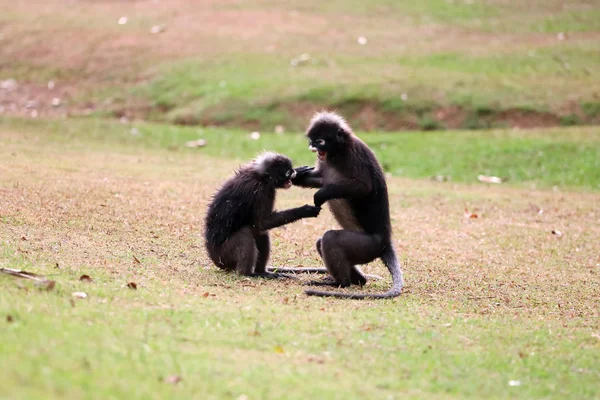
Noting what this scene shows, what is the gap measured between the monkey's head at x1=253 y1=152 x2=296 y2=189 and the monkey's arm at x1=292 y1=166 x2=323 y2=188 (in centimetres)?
38

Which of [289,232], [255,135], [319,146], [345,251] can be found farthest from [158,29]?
[345,251]

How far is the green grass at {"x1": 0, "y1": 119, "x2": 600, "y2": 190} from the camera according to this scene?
68.3 feet

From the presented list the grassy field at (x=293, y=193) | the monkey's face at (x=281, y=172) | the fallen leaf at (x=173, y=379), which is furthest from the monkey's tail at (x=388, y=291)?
the fallen leaf at (x=173, y=379)

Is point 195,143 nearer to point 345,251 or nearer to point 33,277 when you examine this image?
point 345,251

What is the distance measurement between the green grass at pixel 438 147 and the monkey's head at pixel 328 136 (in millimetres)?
10845

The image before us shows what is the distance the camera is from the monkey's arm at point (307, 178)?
10.5m

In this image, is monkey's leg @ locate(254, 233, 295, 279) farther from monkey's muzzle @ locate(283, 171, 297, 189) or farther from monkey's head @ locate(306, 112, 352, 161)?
monkey's head @ locate(306, 112, 352, 161)

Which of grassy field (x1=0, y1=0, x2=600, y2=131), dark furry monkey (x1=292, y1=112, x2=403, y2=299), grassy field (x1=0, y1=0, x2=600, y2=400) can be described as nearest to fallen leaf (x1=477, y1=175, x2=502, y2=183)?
grassy field (x1=0, y1=0, x2=600, y2=400)

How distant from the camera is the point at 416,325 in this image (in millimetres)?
8250

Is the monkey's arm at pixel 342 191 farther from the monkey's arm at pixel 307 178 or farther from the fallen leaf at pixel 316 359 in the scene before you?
the fallen leaf at pixel 316 359

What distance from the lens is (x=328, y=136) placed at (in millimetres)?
9961

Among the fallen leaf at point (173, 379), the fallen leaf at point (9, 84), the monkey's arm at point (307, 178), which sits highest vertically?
the monkey's arm at point (307, 178)

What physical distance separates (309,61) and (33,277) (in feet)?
72.8

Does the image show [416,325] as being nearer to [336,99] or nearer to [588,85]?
[336,99]
